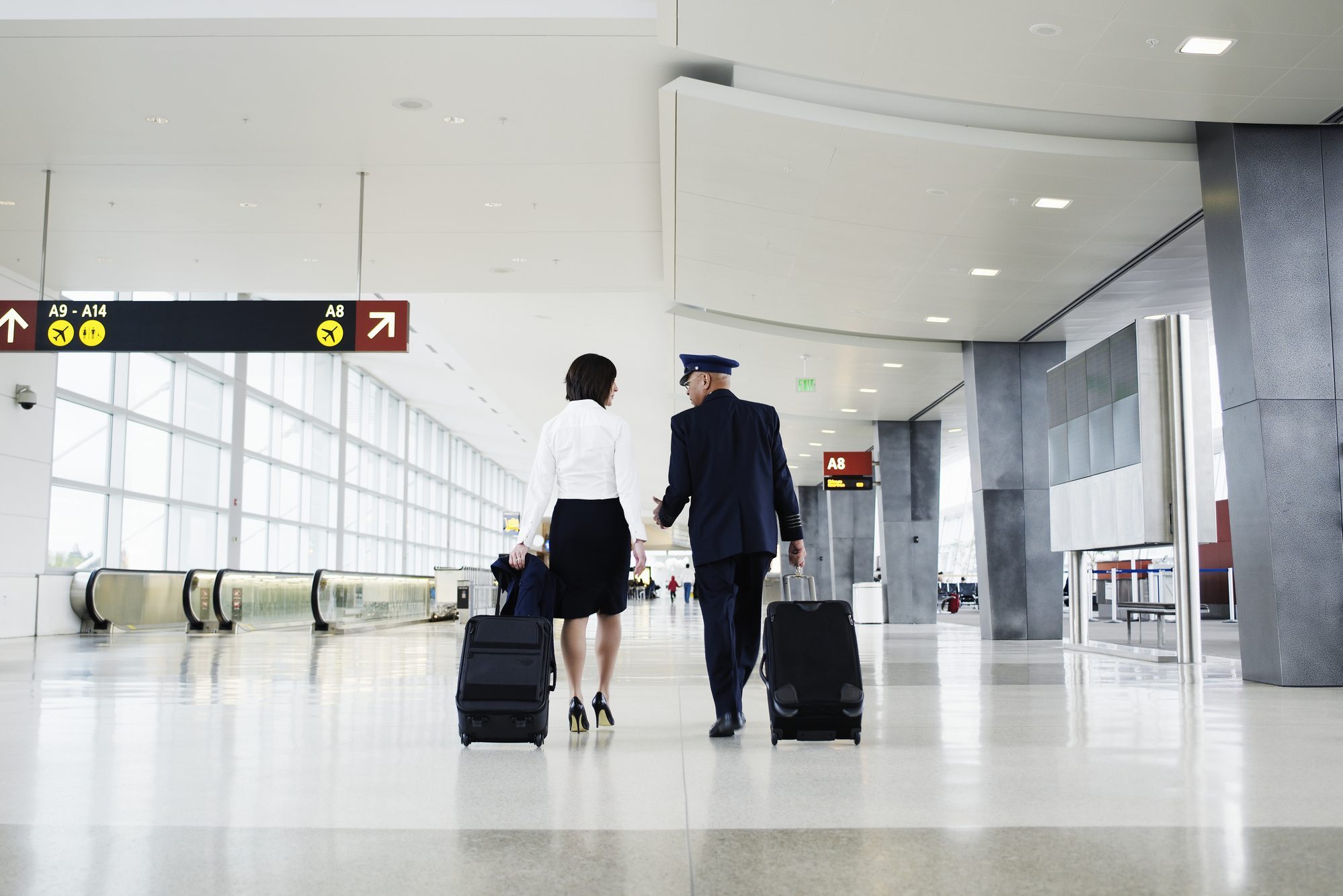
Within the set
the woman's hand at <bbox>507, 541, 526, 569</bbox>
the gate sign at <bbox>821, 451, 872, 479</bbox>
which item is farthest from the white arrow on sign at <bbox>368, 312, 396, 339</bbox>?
the gate sign at <bbox>821, 451, 872, 479</bbox>

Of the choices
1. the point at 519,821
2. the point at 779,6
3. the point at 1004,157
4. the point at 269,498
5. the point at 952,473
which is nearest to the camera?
the point at 519,821

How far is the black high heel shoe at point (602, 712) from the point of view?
207 inches

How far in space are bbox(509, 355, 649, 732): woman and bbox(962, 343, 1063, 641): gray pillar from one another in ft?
46.7

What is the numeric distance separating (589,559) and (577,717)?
72 centimetres

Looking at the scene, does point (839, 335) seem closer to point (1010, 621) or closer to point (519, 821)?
point (1010, 621)

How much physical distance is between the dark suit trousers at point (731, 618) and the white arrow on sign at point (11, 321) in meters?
10.2

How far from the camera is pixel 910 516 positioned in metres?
27.8

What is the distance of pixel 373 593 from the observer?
25672mm

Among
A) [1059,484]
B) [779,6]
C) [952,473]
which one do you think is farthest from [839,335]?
[952,473]

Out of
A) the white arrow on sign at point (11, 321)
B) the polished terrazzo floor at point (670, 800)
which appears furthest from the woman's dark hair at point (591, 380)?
the white arrow on sign at point (11, 321)

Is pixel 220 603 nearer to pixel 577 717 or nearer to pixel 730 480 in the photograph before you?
pixel 577 717

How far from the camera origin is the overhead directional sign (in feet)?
37.7

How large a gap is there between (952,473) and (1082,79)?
41660 millimetres

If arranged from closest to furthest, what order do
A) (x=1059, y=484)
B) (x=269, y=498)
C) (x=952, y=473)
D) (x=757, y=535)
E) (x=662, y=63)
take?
(x=757, y=535) < (x=662, y=63) < (x=1059, y=484) < (x=269, y=498) < (x=952, y=473)
